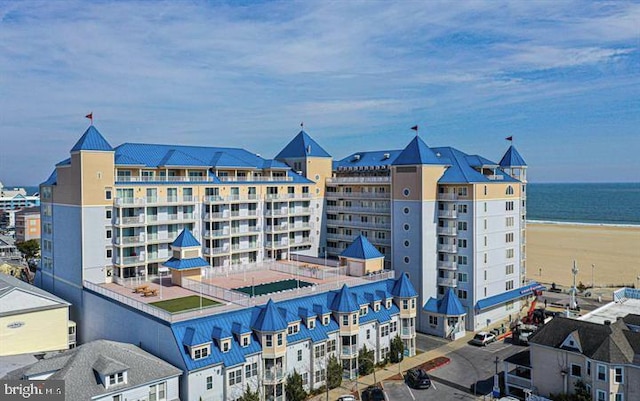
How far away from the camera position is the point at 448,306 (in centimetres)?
4825

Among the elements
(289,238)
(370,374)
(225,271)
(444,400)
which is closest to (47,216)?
(225,271)

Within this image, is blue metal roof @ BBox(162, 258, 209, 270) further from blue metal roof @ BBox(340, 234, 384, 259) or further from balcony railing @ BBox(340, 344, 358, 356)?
balcony railing @ BBox(340, 344, 358, 356)

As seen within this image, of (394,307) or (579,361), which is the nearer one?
(579,361)

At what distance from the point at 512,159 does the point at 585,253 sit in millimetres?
46506

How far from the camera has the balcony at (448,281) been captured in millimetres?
51466

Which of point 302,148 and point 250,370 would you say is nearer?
point 250,370

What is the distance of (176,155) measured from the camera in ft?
177

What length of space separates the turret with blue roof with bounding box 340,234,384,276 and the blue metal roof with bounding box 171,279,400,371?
20.1ft

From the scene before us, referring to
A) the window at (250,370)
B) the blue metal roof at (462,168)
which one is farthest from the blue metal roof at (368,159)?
the window at (250,370)

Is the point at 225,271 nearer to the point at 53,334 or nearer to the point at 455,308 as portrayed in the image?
the point at 53,334

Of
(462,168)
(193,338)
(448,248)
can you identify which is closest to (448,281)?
(448,248)

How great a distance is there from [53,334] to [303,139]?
122ft

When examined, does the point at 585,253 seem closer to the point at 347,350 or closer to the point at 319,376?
the point at 347,350

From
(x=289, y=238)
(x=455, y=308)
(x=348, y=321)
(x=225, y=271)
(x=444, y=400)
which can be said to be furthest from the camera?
(x=289, y=238)
